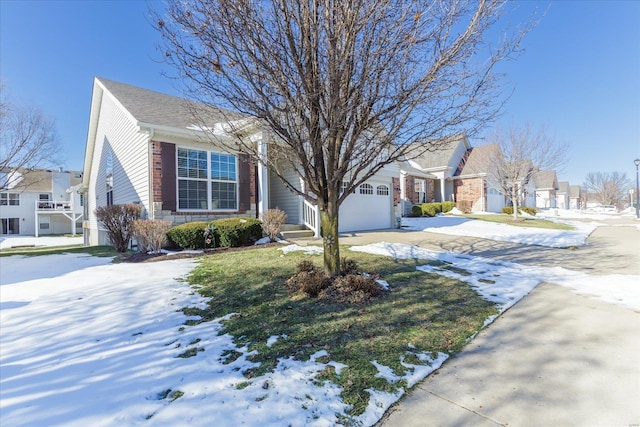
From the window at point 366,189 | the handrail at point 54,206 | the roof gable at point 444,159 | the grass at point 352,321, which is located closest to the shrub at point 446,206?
the roof gable at point 444,159

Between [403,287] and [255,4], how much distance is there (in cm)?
457

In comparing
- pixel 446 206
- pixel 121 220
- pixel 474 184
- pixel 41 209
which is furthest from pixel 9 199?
pixel 474 184

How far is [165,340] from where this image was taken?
10.7 feet

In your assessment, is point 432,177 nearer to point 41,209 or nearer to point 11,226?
point 41,209

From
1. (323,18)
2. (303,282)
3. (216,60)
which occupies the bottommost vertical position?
(303,282)

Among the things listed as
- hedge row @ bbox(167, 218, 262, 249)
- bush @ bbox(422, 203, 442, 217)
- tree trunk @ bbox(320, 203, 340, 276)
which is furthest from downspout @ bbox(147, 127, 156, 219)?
bush @ bbox(422, 203, 442, 217)

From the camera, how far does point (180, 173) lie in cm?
998

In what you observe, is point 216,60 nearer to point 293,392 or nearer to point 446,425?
point 293,392

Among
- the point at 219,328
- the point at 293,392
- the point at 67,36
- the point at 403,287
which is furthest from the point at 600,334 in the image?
the point at 67,36

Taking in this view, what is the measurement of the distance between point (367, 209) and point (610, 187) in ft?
218

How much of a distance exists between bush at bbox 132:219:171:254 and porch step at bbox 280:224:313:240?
3778mm

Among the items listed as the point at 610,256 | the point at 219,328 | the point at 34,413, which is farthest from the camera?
the point at 610,256

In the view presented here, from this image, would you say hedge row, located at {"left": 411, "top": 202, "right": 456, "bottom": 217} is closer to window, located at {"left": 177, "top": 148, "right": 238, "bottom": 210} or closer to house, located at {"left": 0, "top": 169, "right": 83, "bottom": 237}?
window, located at {"left": 177, "top": 148, "right": 238, "bottom": 210}

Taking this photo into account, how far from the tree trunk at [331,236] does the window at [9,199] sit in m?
42.1
